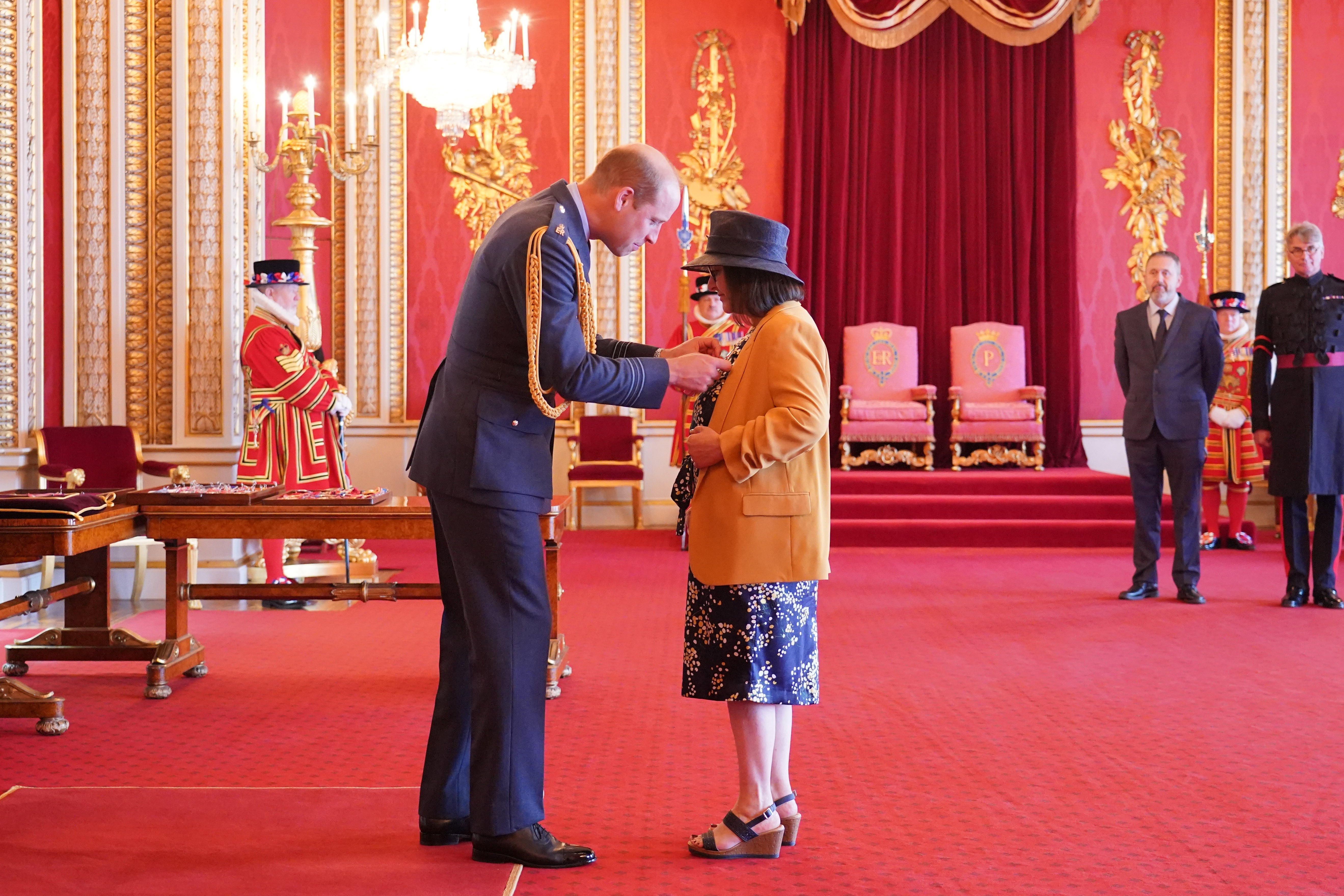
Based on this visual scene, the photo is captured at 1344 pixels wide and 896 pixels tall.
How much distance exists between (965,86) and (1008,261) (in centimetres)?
143

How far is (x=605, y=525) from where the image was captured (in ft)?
31.7

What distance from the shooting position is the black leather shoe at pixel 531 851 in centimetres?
264

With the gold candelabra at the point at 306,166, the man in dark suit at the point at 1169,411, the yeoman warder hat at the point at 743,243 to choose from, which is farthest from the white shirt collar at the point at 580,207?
the man in dark suit at the point at 1169,411

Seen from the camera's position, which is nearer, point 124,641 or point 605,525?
point 124,641

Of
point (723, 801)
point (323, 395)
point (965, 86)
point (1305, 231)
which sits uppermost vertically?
point (965, 86)

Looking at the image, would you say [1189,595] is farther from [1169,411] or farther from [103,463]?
[103,463]

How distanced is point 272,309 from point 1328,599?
16.9 feet

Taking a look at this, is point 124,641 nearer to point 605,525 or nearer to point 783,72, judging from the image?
point 605,525

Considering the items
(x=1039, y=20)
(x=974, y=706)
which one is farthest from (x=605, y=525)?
(x=974, y=706)

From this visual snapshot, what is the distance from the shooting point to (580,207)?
2.69m

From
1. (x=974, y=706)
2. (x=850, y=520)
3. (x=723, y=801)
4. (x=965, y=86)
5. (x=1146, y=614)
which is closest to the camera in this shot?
(x=723, y=801)

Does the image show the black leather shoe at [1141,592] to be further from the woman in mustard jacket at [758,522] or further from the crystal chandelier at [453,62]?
the crystal chandelier at [453,62]

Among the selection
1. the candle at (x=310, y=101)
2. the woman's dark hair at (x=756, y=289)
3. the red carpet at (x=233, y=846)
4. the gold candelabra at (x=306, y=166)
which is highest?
the candle at (x=310, y=101)

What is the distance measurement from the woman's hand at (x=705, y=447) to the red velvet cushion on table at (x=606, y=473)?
645 centimetres
